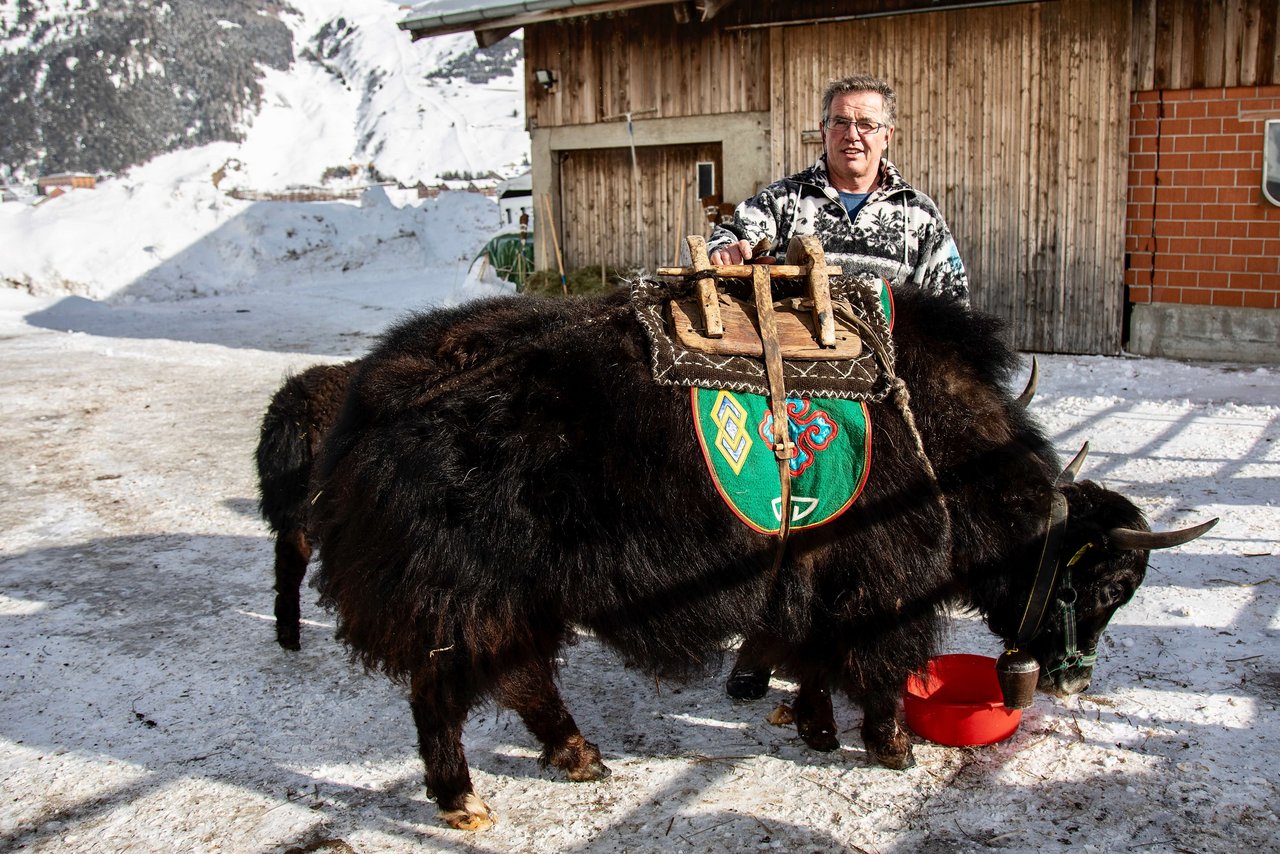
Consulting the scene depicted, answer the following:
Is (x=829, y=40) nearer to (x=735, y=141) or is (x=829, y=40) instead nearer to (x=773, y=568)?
(x=735, y=141)

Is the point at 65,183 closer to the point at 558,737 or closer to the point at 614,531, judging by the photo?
the point at 558,737

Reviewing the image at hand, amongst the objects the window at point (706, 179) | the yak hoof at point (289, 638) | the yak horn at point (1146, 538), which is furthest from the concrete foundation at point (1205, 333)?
the yak hoof at point (289, 638)

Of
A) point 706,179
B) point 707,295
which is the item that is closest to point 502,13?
point 706,179

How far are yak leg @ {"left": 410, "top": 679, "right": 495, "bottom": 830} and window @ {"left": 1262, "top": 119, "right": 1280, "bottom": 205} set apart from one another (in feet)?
26.4

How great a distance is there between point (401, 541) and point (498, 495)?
28 centimetres

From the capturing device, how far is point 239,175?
3181cm

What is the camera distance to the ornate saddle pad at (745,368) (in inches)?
97.2

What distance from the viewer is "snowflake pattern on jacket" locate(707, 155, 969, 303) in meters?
3.39

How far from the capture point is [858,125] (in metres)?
3.22

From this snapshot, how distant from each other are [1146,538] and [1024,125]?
23.0 feet

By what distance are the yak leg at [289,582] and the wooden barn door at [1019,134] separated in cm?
667

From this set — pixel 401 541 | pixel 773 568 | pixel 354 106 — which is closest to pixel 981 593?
pixel 773 568

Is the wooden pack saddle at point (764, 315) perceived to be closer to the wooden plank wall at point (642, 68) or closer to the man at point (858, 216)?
the man at point (858, 216)

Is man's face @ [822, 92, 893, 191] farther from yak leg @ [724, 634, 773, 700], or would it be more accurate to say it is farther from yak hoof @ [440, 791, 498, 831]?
yak hoof @ [440, 791, 498, 831]
